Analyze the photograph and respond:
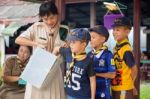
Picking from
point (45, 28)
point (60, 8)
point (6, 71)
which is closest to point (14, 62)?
point (6, 71)

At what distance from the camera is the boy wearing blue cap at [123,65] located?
4129mm

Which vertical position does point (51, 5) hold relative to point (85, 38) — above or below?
above

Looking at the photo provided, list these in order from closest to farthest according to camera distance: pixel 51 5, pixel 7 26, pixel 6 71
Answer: pixel 51 5 < pixel 6 71 < pixel 7 26

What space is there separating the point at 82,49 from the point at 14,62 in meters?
2.37

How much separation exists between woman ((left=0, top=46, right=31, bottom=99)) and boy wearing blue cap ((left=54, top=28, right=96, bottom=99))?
6.97 feet

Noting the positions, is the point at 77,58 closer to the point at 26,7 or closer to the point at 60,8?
the point at 60,8

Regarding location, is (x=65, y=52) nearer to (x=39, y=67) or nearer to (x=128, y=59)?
(x=39, y=67)

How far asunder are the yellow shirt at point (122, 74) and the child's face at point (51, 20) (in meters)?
0.76

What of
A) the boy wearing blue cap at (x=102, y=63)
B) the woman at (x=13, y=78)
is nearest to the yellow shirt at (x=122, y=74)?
the boy wearing blue cap at (x=102, y=63)

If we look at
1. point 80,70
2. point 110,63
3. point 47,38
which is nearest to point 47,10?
point 47,38

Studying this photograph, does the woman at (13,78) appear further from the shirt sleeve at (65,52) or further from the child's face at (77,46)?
the child's face at (77,46)

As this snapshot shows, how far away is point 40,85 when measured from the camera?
13.0 ft

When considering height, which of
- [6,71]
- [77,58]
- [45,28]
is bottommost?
[6,71]

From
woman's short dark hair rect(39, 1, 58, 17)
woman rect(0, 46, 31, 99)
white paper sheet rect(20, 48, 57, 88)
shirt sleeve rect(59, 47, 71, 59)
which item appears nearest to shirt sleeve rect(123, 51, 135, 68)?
shirt sleeve rect(59, 47, 71, 59)
